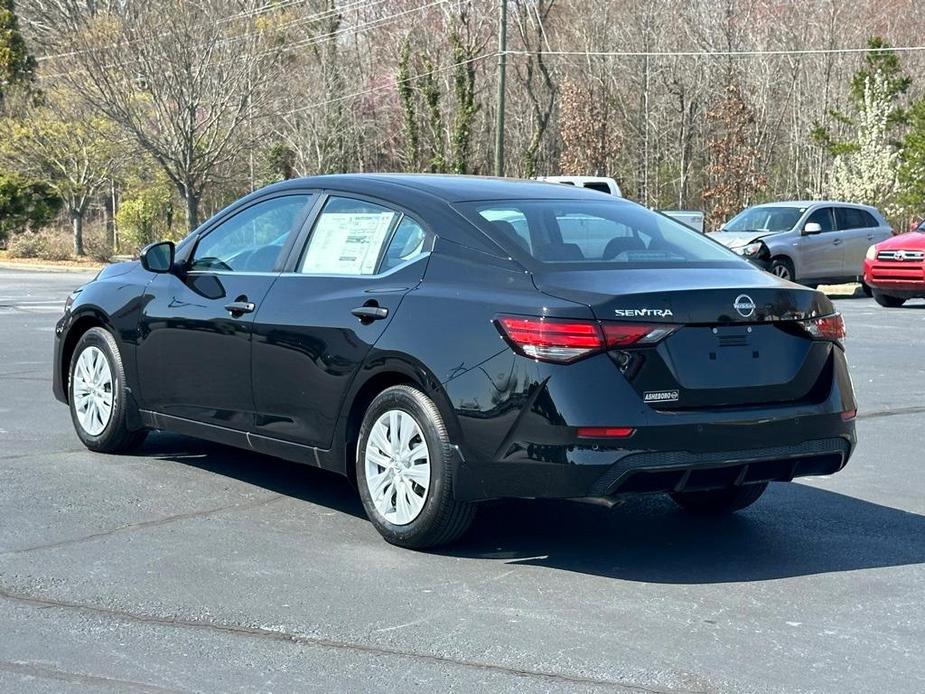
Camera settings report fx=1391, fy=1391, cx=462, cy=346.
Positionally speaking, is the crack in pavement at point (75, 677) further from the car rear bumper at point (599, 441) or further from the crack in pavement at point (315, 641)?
the car rear bumper at point (599, 441)

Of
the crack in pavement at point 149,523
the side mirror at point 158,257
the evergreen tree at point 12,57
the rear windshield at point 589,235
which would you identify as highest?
the evergreen tree at point 12,57

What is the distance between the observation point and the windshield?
25391mm

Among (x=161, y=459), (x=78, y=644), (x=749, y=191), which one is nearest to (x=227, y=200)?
(x=749, y=191)

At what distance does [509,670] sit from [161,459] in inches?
163

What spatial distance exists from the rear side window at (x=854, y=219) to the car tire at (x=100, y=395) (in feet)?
66.2

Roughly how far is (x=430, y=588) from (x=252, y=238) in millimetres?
2616

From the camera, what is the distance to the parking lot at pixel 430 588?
14.7 feet

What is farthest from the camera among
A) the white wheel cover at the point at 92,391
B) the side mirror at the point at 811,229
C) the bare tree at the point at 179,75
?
the bare tree at the point at 179,75

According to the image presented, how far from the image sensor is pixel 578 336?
5.49 meters

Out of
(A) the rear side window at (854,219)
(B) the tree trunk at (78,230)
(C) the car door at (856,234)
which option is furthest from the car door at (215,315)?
(B) the tree trunk at (78,230)

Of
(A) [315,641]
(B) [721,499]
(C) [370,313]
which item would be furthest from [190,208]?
(A) [315,641]

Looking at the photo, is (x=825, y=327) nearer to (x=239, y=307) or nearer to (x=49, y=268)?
(x=239, y=307)

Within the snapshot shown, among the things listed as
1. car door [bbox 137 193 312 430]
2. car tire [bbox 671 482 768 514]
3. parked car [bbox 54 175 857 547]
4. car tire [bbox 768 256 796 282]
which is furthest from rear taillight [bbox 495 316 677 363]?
car tire [bbox 768 256 796 282]

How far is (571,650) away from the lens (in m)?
4.70
